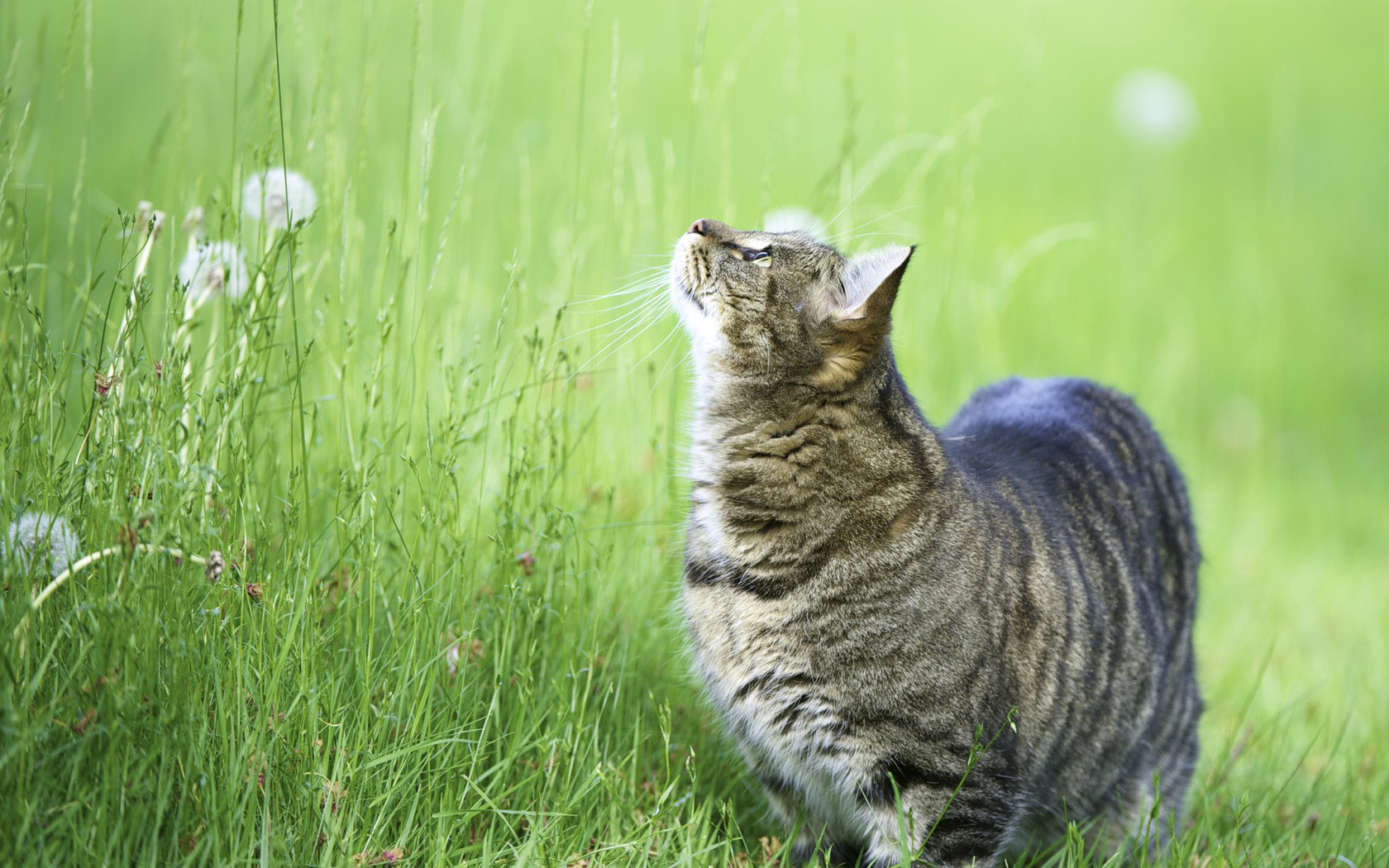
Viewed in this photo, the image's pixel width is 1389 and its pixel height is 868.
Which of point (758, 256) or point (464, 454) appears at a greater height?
point (758, 256)

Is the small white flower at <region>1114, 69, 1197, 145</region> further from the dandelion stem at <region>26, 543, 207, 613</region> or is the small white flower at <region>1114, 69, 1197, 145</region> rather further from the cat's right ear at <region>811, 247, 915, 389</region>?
the dandelion stem at <region>26, 543, 207, 613</region>

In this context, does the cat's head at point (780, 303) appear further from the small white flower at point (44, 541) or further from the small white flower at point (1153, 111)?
the small white flower at point (1153, 111)

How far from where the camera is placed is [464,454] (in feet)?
9.69

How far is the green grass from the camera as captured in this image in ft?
6.20

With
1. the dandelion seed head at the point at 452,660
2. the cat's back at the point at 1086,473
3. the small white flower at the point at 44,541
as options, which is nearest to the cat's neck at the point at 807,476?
the cat's back at the point at 1086,473

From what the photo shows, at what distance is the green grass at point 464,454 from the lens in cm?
189

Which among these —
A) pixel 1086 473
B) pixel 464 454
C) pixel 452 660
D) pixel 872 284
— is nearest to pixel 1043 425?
pixel 1086 473

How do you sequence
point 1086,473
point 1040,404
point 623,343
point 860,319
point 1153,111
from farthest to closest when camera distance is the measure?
point 1153,111 → point 1040,404 → point 1086,473 → point 623,343 → point 860,319

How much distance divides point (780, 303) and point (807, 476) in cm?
37

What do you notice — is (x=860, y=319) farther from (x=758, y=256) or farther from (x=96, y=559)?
(x=96, y=559)

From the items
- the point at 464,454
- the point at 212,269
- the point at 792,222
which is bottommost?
the point at 464,454

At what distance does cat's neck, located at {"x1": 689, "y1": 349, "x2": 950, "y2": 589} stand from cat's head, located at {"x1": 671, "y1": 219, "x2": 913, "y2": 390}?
44 millimetres

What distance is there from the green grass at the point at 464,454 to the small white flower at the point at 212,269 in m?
0.05

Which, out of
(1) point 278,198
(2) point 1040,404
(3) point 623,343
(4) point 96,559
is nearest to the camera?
(4) point 96,559
